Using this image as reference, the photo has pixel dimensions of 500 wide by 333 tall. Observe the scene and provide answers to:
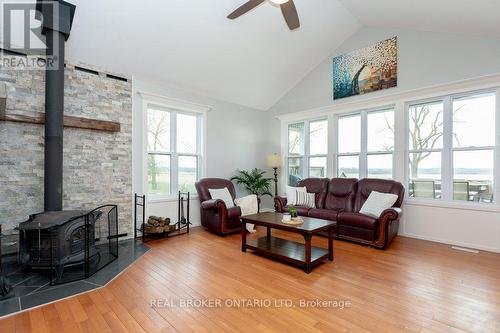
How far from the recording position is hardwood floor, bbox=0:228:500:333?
196 cm

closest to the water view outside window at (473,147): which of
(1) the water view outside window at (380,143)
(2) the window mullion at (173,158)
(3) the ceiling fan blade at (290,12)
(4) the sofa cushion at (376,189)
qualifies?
(4) the sofa cushion at (376,189)

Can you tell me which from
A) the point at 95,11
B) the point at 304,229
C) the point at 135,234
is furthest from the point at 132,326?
the point at 95,11

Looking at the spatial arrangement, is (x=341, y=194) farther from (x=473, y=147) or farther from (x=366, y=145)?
(x=473, y=147)

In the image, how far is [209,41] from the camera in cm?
427

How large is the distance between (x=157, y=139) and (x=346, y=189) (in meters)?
3.79

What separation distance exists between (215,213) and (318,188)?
2202 mm

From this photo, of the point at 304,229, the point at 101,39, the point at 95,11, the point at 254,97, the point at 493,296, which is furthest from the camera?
the point at 254,97

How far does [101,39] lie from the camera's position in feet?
11.9

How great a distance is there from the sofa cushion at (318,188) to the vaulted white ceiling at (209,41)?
8.19 feet

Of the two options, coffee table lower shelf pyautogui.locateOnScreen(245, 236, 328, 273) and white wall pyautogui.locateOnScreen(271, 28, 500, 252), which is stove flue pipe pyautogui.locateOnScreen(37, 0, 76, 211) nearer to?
coffee table lower shelf pyautogui.locateOnScreen(245, 236, 328, 273)

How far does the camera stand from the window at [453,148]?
153 inches

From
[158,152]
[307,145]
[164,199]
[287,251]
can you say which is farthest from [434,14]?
[164,199]

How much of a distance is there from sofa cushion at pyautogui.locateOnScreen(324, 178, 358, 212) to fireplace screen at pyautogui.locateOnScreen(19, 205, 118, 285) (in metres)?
3.95

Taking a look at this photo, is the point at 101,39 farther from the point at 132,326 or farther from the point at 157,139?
the point at 132,326
